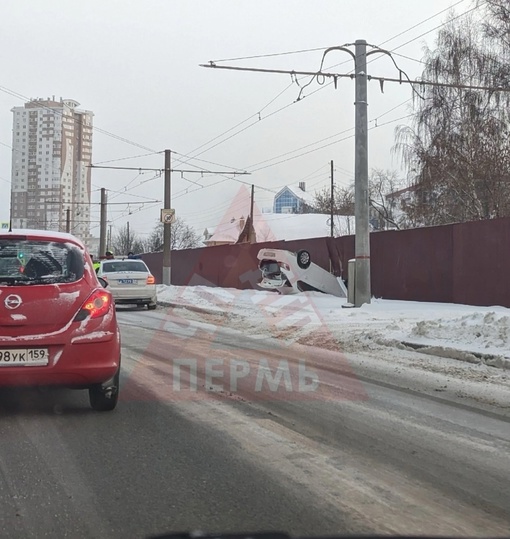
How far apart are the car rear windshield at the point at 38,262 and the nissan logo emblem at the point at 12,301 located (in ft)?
0.53

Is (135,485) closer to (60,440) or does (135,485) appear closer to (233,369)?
(60,440)

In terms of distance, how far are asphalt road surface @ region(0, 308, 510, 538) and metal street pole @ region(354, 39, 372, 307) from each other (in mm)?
8831

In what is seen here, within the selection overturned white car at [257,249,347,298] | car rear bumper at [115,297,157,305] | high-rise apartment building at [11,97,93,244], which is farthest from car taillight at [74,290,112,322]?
high-rise apartment building at [11,97,93,244]

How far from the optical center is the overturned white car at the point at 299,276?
20719mm

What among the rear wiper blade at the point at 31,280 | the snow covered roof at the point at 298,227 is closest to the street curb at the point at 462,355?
the rear wiper blade at the point at 31,280

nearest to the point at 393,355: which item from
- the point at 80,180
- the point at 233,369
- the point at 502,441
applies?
the point at 233,369

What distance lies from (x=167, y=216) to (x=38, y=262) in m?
25.0

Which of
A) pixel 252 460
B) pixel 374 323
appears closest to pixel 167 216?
pixel 374 323

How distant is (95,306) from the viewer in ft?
18.0

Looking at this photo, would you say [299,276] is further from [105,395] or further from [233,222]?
[233,222]

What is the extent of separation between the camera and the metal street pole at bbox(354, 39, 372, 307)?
16.2 meters

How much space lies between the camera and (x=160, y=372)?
7.93 meters

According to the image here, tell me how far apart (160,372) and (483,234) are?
9.83m

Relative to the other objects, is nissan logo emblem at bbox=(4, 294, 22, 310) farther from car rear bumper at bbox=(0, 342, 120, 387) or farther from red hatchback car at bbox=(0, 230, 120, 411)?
car rear bumper at bbox=(0, 342, 120, 387)
